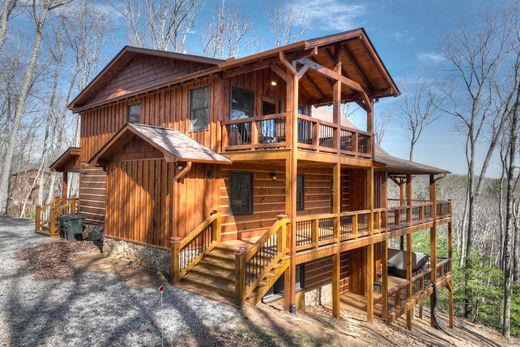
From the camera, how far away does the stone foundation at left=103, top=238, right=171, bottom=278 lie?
9625 millimetres

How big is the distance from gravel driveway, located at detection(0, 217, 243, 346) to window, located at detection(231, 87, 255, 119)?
5.81m

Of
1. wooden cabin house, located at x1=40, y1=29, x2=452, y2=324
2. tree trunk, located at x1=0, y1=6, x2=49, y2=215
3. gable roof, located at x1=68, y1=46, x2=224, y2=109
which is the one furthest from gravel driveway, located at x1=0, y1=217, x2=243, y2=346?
tree trunk, located at x1=0, y1=6, x2=49, y2=215

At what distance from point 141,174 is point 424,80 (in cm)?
3065

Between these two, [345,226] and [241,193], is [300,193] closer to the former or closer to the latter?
[345,226]

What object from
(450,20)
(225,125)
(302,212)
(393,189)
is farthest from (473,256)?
(393,189)

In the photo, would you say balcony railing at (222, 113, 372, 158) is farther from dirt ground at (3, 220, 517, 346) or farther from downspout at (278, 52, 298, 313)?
dirt ground at (3, 220, 517, 346)

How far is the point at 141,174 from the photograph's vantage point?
10.4m

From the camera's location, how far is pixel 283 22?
2898 centimetres

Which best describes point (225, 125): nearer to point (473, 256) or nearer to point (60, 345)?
point (60, 345)

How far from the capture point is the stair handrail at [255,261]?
24.1ft

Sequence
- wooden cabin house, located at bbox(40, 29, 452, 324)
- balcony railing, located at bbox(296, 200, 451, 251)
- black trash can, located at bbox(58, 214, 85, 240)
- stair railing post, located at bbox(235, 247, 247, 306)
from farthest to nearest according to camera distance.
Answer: black trash can, located at bbox(58, 214, 85, 240)
balcony railing, located at bbox(296, 200, 451, 251)
wooden cabin house, located at bbox(40, 29, 452, 324)
stair railing post, located at bbox(235, 247, 247, 306)

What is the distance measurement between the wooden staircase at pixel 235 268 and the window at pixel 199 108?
10.9 feet

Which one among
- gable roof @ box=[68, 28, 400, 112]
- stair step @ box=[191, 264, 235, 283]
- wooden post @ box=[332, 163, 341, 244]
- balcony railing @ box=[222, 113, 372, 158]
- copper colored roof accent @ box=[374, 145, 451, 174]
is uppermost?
gable roof @ box=[68, 28, 400, 112]

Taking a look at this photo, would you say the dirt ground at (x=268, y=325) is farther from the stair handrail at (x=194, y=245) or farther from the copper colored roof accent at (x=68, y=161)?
the copper colored roof accent at (x=68, y=161)
